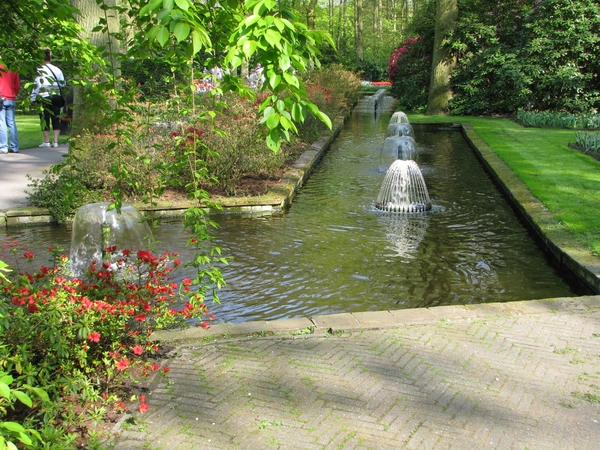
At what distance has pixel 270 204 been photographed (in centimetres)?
965

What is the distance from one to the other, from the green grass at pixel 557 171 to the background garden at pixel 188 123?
6 cm

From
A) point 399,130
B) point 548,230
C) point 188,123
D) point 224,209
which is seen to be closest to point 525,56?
point 399,130

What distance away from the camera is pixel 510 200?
10336 millimetres

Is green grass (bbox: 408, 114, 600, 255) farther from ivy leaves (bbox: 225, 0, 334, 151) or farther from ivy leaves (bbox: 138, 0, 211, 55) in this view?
ivy leaves (bbox: 138, 0, 211, 55)

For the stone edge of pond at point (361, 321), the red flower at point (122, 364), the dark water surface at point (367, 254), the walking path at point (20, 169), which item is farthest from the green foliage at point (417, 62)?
the red flower at point (122, 364)

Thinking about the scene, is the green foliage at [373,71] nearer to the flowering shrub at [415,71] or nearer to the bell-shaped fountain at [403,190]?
the flowering shrub at [415,71]

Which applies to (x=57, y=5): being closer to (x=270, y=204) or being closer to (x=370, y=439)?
(x=370, y=439)

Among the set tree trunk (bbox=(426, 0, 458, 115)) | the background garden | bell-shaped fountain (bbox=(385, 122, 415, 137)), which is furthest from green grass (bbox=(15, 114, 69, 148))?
tree trunk (bbox=(426, 0, 458, 115))

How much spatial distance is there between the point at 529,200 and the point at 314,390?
6.83 m

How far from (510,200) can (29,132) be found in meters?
15.2

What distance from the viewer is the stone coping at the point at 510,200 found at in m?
6.57

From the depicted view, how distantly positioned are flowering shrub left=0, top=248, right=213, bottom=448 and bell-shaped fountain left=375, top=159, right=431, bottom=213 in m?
6.13

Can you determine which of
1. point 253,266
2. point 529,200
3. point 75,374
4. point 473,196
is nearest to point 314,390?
point 75,374

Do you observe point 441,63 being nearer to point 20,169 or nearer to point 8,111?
point 8,111
